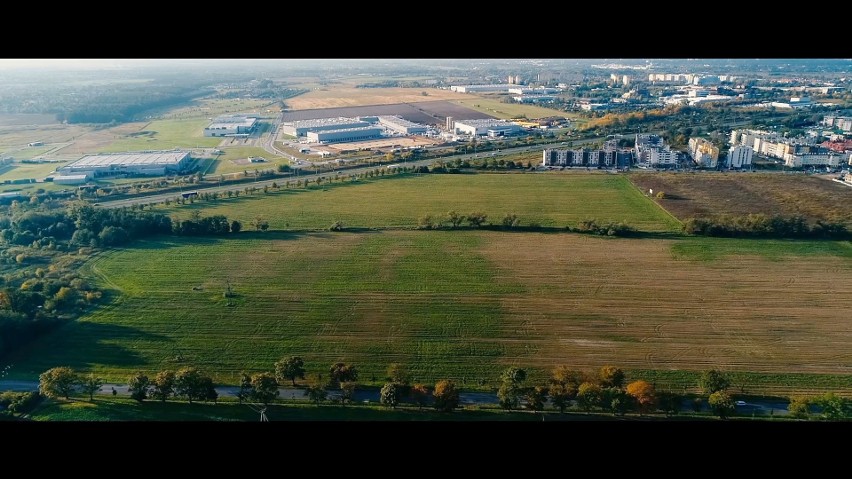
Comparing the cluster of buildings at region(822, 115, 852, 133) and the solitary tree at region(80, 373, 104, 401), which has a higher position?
the cluster of buildings at region(822, 115, 852, 133)

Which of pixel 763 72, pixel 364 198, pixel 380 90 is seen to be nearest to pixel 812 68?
pixel 763 72

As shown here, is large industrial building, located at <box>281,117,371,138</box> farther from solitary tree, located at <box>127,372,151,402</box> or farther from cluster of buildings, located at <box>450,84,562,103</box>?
solitary tree, located at <box>127,372,151,402</box>

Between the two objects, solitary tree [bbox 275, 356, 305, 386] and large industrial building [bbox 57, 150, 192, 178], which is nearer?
solitary tree [bbox 275, 356, 305, 386]

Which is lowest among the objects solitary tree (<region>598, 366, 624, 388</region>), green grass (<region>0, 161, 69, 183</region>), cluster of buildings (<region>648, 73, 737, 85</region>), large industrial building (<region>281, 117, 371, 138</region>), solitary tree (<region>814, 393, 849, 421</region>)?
solitary tree (<region>814, 393, 849, 421</region>)

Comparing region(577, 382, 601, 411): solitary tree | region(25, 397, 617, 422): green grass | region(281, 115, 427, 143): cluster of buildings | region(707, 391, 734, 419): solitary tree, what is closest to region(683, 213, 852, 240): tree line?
region(707, 391, 734, 419): solitary tree

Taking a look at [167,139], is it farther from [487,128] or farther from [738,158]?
[738,158]

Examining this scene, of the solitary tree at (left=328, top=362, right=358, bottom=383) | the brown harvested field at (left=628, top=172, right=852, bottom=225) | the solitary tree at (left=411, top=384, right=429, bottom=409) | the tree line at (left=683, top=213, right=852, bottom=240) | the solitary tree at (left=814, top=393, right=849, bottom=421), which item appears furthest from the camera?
the brown harvested field at (left=628, top=172, right=852, bottom=225)
